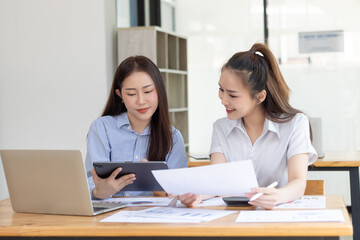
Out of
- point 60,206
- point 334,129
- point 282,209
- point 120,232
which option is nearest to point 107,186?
point 60,206

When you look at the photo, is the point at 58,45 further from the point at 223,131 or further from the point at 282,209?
the point at 282,209

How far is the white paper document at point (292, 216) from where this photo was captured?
1735 mm

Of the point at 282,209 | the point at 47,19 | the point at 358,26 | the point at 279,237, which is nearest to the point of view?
the point at 279,237

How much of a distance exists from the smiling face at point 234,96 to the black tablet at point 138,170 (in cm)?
40

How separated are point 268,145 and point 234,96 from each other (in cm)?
27

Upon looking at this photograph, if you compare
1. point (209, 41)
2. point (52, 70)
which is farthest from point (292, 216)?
point (209, 41)

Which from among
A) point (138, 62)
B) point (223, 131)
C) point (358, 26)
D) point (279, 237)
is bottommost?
point (279, 237)

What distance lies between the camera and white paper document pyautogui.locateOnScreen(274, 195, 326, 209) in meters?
1.98

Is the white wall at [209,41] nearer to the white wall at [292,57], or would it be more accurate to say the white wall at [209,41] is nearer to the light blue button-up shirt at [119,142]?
the white wall at [292,57]

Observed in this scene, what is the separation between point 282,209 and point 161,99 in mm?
899

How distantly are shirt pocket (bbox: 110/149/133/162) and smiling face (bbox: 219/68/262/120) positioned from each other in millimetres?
571

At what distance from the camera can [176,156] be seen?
2727 mm

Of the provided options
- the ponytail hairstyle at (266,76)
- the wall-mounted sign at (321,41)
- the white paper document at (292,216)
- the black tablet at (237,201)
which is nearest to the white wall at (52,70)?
the wall-mounted sign at (321,41)

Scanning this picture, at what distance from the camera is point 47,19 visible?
4.91 m
